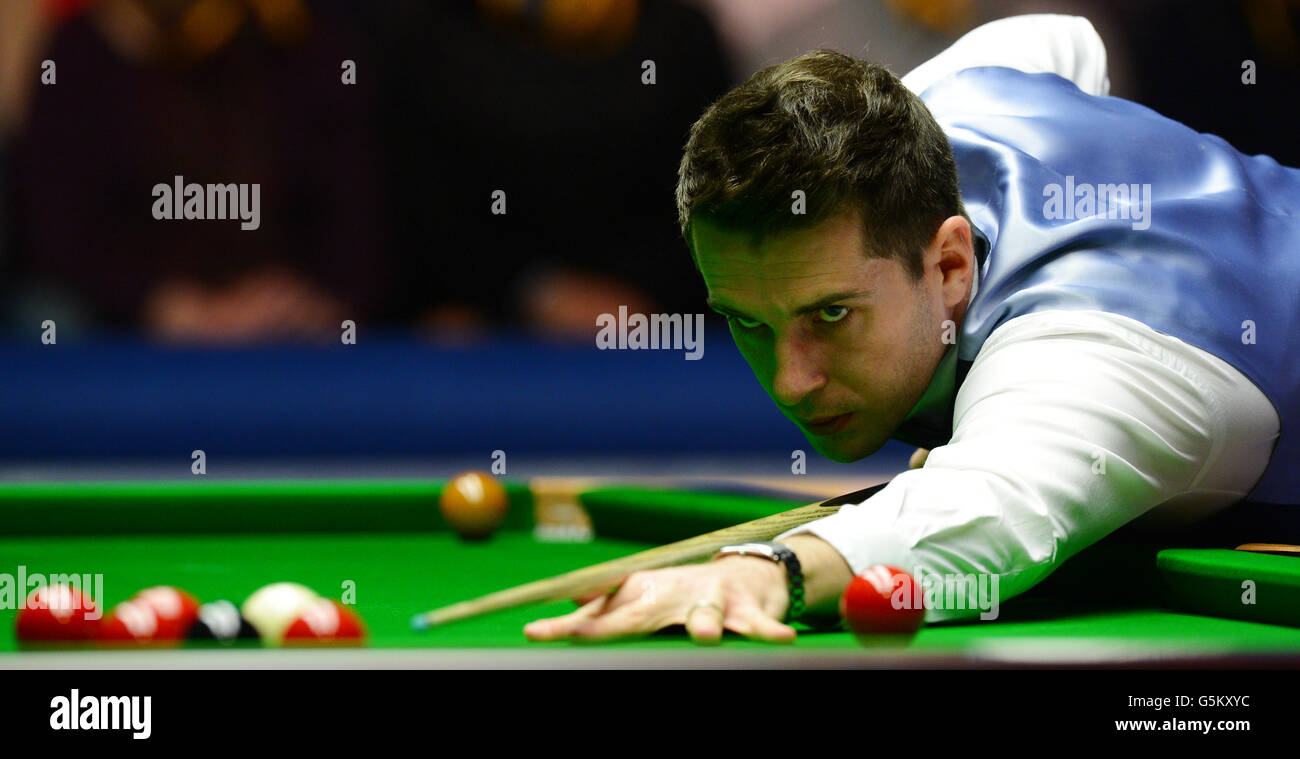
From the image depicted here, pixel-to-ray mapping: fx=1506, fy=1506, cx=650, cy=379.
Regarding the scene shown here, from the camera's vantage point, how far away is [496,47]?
21.8ft

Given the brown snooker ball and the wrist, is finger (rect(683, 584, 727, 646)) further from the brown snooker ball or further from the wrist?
the brown snooker ball

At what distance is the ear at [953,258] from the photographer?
103 inches

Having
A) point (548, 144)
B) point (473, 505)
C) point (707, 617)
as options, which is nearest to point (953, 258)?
point (707, 617)

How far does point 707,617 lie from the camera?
1.87 m

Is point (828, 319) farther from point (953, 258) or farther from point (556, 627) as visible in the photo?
point (556, 627)

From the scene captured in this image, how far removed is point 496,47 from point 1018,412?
15.7 ft

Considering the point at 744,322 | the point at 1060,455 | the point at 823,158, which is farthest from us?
the point at 744,322

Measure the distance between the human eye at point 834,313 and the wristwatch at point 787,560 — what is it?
0.48 m

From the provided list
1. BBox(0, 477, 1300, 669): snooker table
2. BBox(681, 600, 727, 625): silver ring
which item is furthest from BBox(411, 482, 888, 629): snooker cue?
BBox(681, 600, 727, 625): silver ring

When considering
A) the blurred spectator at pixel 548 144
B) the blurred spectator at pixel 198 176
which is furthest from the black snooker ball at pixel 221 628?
the blurred spectator at pixel 198 176

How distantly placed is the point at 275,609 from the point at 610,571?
45 centimetres
